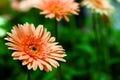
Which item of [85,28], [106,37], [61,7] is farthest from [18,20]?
[61,7]

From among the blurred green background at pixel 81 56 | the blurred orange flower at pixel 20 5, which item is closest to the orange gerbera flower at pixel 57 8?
the blurred green background at pixel 81 56

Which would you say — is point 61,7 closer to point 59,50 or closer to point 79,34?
point 59,50

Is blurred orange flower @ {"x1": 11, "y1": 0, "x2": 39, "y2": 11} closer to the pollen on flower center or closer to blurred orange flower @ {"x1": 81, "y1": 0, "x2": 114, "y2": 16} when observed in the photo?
blurred orange flower @ {"x1": 81, "y1": 0, "x2": 114, "y2": 16}

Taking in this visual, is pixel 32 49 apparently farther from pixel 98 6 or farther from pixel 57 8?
pixel 98 6

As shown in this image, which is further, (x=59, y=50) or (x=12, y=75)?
(x=12, y=75)

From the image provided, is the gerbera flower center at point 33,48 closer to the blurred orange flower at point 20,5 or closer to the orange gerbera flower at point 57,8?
the orange gerbera flower at point 57,8
